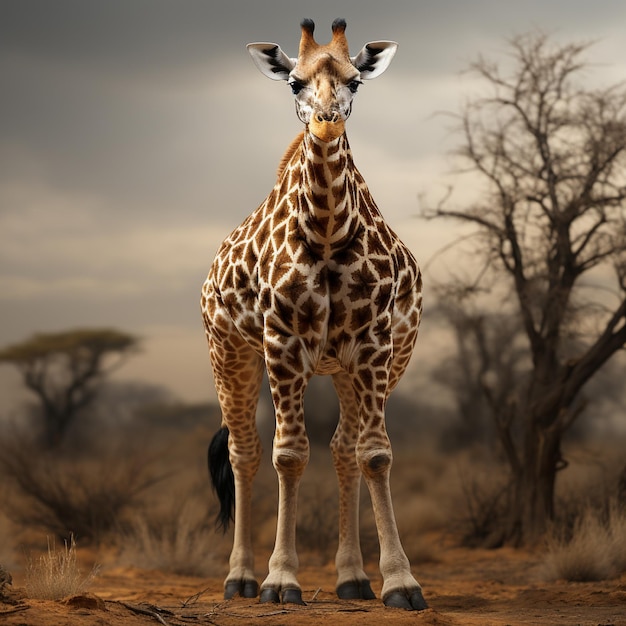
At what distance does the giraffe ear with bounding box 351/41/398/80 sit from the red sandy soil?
335 centimetres

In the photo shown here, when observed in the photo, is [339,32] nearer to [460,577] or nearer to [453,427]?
[460,577]

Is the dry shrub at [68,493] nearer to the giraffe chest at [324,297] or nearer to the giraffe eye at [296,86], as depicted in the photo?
the giraffe chest at [324,297]

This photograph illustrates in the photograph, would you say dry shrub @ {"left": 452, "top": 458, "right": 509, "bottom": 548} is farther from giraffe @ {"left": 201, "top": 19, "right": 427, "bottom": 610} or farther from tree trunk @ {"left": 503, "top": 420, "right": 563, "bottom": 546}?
giraffe @ {"left": 201, "top": 19, "right": 427, "bottom": 610}

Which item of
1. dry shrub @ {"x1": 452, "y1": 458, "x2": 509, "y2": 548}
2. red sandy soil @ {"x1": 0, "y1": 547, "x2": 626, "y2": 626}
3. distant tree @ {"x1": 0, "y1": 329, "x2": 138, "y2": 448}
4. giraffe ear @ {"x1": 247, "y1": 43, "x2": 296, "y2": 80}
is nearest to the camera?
red sandy soil @ {"x1": 0, "y1": 547, "x2": 626, "y2": 626}

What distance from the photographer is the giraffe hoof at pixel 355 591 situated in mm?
7031

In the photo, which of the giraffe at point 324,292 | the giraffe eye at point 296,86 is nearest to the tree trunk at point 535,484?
the giraffe at point 324,292

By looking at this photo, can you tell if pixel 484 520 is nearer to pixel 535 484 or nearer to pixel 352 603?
pixel 535 484

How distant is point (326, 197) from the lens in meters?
6.25

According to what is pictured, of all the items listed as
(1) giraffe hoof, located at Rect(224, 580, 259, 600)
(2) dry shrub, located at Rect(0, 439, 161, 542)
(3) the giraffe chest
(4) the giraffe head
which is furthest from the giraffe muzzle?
(2) dry shrub, located at Rect(0, 439, 161, 542)

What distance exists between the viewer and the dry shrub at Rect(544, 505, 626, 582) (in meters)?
9.65

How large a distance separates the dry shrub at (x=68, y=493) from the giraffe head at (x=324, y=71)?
8.09 metres

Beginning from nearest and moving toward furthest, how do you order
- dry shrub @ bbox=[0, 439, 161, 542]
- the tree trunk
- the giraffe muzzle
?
the giraffe muzzle, the tree trunk, dry shrub @ bbox=[0, 439, 161, 542]

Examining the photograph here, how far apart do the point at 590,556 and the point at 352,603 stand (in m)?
3.86

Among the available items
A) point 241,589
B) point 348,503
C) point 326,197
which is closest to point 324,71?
point 326,197
